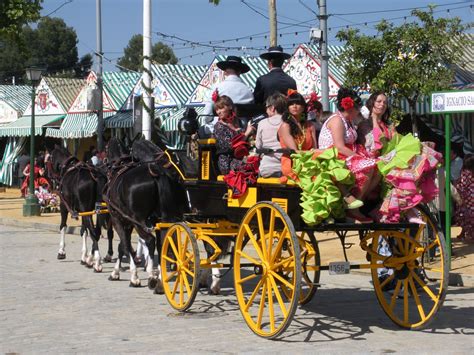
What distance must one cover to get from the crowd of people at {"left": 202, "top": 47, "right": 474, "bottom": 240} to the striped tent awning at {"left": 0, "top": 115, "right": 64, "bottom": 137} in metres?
27.8

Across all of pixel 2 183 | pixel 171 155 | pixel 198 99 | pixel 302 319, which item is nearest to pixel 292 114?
pixel 302 319

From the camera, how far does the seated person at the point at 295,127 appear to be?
8.88m

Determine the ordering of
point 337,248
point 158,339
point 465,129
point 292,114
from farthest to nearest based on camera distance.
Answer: point 465,129
point 337,248
point 292,114
point 158,339

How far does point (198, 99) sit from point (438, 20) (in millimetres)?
10513

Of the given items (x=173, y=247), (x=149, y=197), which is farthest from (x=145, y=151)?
(x=173, y=247)

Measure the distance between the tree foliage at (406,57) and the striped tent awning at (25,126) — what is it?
2065cm

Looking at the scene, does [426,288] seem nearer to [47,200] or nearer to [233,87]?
[233,87]

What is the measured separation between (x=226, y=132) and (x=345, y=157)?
2.29 meters

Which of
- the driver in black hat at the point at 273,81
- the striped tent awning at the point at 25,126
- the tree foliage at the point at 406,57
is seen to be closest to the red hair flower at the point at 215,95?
the driver in black hat at the point at 273,81

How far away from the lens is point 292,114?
8977mm

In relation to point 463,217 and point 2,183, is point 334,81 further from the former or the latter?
point 2,183

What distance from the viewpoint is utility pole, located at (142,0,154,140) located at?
63.2ft

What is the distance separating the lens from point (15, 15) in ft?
87.4

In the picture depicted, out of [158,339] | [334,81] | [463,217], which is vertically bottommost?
[158,339]
